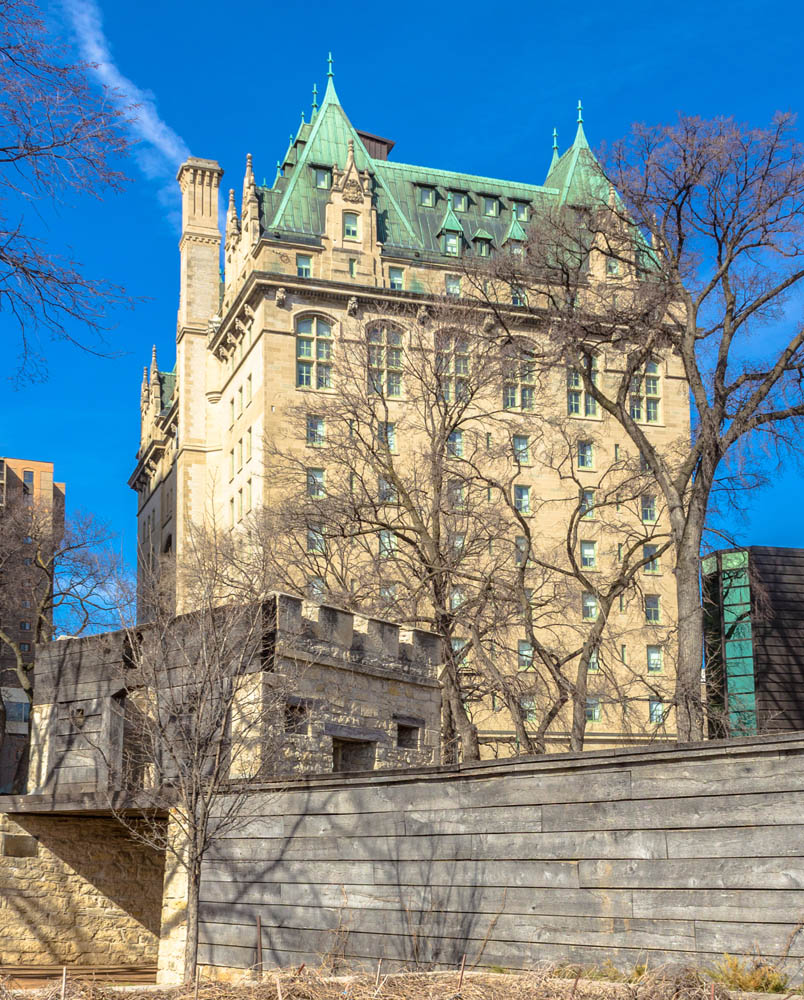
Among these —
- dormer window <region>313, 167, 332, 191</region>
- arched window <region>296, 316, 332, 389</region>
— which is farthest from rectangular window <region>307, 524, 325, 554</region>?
dormer window <region>313, 167, 332, 191</region>

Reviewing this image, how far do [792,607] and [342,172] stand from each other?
92.7 feet

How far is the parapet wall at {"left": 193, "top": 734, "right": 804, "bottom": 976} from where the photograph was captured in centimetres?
1064

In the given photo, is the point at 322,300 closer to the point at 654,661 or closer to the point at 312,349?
the point at 312,349

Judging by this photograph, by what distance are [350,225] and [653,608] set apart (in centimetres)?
2157

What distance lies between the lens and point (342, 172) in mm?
59344

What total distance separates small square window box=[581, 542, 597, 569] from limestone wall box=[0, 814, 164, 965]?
36986 millimetres

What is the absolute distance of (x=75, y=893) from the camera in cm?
2091

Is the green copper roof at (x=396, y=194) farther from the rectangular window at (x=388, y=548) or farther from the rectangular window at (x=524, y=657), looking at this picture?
the rectangular window at (x=388, y=548)

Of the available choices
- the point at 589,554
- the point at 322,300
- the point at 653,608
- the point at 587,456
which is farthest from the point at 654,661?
the point at 322,300

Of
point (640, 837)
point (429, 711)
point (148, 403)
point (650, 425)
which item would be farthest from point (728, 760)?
point (148, 403)

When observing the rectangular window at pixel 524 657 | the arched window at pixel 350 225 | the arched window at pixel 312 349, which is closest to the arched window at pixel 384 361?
the arched window at pixel 312 349

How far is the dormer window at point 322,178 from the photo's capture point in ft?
200

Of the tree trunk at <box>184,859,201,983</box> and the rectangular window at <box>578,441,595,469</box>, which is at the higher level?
the rectangular window at <box>578,441,595,469</box>

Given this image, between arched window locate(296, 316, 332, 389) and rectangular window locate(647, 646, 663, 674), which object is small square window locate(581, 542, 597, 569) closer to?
rectangular window locate(647, 646, 663, 674)
